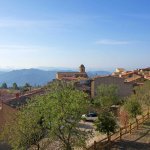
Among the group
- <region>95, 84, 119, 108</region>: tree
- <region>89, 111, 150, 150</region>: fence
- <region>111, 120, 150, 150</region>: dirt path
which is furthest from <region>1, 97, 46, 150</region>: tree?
<region>95, 84, 119, 108</region>: tree

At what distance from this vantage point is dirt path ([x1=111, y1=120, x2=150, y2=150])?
27.3 m

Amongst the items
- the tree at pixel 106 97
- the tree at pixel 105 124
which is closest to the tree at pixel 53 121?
the tree at pixel 105 124

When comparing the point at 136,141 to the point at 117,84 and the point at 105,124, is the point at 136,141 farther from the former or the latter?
the point at 117,84

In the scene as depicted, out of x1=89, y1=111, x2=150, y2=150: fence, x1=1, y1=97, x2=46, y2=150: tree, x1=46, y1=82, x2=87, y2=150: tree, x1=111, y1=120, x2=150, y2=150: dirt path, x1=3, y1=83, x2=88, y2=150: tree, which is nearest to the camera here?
x1=46, y1=82, x2=87, y2=150: tree

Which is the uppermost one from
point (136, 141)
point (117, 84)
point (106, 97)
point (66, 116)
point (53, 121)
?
point (66, 116)

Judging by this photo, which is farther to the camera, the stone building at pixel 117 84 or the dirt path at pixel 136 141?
the stone building at pixel 117 84

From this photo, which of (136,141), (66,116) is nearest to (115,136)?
(136,141)

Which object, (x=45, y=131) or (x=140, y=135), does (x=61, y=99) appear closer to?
(x=45, y=131)

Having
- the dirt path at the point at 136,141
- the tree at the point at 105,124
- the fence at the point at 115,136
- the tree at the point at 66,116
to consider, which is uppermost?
the tree at the point at 66,116

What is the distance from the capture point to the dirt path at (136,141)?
27344mm

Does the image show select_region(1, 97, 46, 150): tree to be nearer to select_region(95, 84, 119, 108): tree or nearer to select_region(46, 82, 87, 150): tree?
select_region(46, 82, 87, 150): tree

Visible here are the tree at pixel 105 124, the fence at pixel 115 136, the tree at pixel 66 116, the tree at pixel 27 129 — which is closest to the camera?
the tree at pixel 66 116

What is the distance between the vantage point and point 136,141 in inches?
1145

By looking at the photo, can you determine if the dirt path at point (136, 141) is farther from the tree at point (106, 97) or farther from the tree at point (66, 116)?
the tree at point (106, 97)
